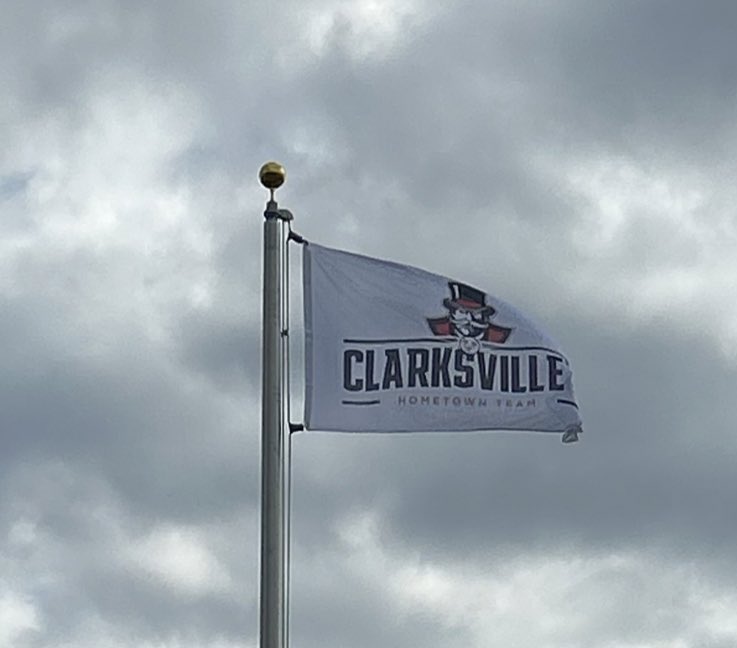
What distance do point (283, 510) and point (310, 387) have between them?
2235 millimetres

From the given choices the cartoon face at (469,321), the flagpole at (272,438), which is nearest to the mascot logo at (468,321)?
the cartoon face at (469,321)

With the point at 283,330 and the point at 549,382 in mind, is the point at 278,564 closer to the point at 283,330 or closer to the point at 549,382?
the point at 283,330

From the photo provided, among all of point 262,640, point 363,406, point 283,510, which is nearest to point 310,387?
point 363,406

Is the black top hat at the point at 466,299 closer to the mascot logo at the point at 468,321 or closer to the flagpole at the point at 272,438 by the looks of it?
the mascot logo at the point at 468,321

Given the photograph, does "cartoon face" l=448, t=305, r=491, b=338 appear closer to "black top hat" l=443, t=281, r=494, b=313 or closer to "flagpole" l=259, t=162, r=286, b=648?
"black top hat" l=443, t=281, r=494, b=313

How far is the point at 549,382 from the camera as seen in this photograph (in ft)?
82.8

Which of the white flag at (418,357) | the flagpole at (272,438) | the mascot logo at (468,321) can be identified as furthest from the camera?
the mascot logo at (468,321)

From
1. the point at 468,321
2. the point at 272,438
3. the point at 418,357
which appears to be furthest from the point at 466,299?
the point at 272,438

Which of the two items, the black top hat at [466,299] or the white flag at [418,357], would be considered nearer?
the white flag at [418,357]

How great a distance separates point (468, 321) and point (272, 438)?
13.1 feet

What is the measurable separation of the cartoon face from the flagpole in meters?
2.78

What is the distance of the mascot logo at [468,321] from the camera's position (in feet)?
83.4

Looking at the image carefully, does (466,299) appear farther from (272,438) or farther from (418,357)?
(272,438)

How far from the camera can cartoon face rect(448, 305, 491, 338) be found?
25453 mm
